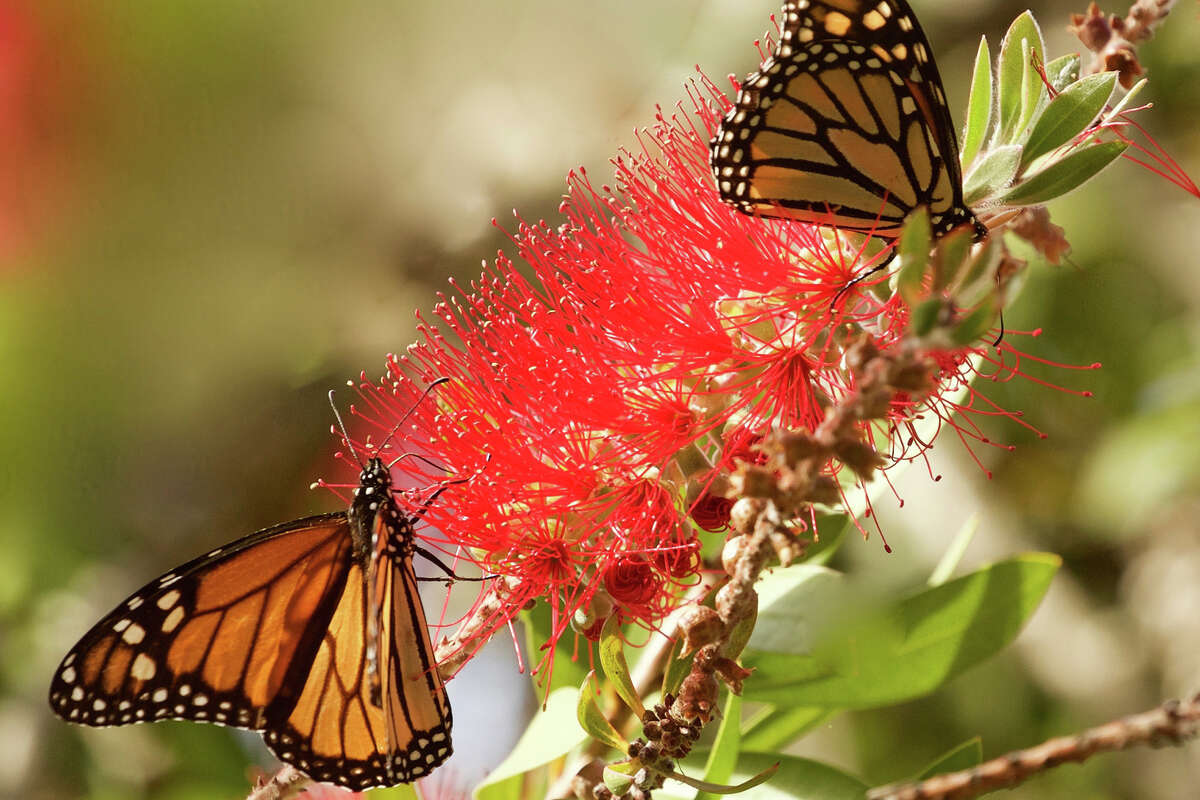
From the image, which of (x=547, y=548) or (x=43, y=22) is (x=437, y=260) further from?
(x=547, y=548)

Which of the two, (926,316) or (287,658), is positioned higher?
(287,658)

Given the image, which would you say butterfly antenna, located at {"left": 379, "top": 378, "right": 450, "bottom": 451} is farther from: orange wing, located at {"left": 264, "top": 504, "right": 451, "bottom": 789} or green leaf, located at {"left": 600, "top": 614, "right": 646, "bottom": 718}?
green leaf, located at {"left": 600, "top": 614, "right": 646, "bottom": 718}

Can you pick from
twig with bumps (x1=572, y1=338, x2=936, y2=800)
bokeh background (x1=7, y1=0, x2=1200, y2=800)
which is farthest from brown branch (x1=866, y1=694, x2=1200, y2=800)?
bokeh background (x1=7, y1=0, x2=1200, y2=800)

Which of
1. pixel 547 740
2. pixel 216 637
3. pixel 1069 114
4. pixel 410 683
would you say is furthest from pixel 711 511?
pixel 216 637

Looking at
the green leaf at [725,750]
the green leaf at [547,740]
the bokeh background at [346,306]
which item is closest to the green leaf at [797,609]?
the green leaf at [725,750]

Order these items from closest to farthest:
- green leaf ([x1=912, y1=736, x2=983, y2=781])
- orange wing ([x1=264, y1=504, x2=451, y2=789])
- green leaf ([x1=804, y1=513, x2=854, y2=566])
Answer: green leaf ([x1=912, y1=736, x2=983, y2=781]) → orange wing ([x1=264, y1=504, x2=451, y2=789]) → green leaf ([x1=804, y1=513, x2=854, y2=566])

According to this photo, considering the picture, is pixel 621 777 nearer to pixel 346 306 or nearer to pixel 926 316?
pixel 926 316

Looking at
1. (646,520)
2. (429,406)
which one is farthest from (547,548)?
(429,406)
